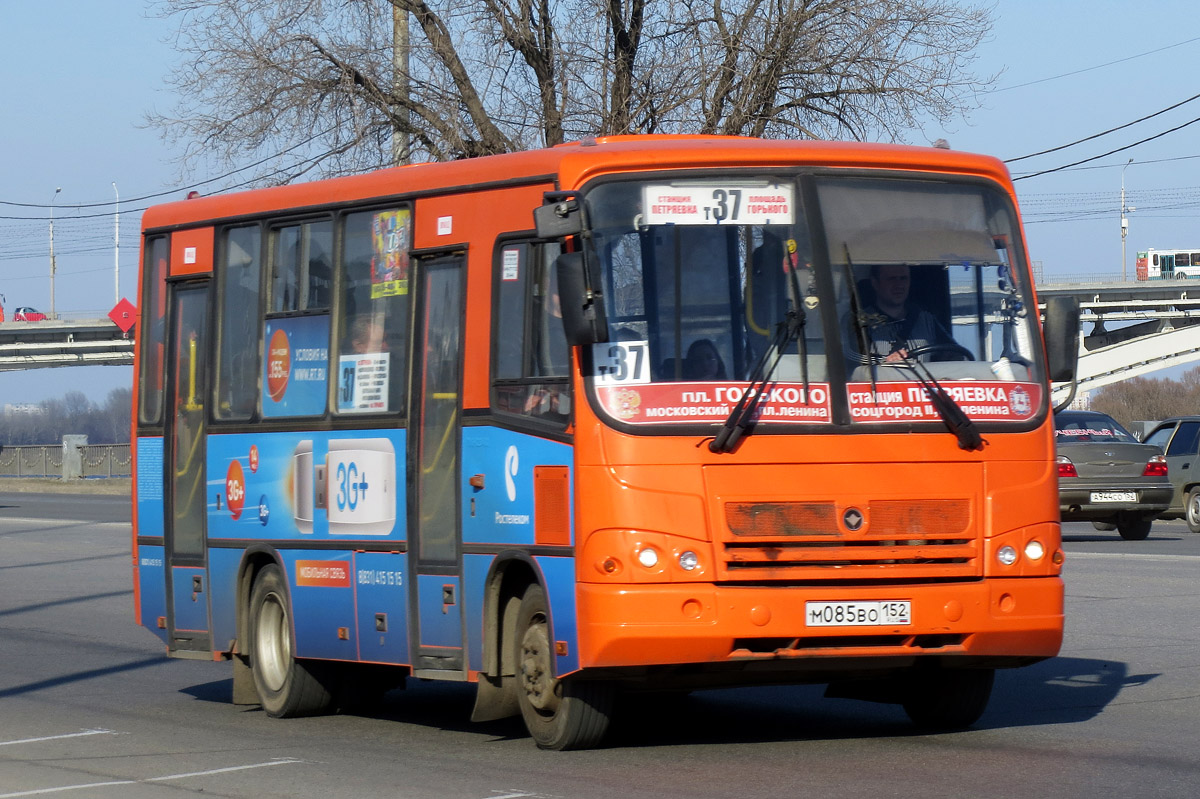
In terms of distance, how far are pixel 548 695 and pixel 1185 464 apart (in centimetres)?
2110

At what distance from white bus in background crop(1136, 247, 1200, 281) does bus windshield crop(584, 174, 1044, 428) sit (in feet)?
317

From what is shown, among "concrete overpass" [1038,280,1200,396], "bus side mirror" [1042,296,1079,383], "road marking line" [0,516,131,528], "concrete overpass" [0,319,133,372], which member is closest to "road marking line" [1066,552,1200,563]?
"bus side mirror" [1042,296,1079,383]

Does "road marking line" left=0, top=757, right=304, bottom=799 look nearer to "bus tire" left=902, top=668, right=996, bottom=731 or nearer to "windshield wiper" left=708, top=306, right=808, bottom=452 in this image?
"windshield wiper" left=708, top=306, right=808, bottom=452

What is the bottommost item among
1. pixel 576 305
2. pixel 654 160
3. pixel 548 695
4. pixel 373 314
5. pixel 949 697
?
pixel 949 697

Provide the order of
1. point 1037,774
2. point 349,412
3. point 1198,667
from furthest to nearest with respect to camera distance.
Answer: point 1198,667, point 349,412, point 1037,774

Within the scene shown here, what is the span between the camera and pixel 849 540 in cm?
831

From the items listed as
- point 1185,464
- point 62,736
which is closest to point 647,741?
point 62,736

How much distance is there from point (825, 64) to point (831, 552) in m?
20.4

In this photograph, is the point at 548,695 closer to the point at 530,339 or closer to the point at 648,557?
the point at 648,557

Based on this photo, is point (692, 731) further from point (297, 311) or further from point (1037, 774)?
point (297, 311)

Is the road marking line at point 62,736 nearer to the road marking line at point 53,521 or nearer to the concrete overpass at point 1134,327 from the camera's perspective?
the road marking line at point 53,521

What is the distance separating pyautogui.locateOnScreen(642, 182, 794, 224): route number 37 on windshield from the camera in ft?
27.9

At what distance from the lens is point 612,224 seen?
8.47 metres

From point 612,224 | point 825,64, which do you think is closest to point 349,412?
point 612,224
